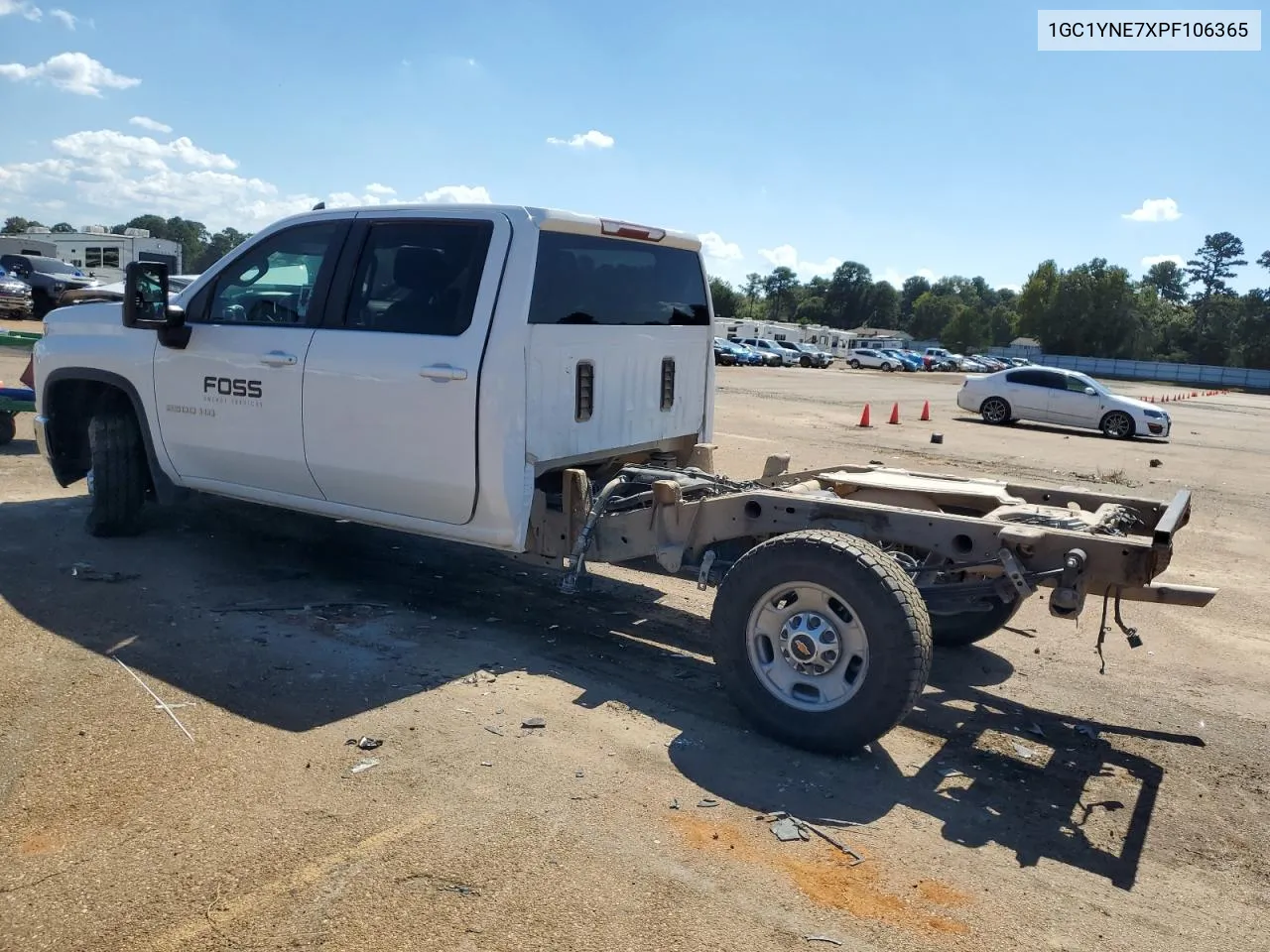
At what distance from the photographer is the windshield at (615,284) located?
5094 millimetres

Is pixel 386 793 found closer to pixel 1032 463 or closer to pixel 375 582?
pixel 375 582

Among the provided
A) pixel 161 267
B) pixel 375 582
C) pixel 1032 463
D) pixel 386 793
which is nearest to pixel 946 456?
pixel 1032 463

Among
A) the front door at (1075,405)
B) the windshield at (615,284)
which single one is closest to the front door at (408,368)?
the windshield at (615,284)

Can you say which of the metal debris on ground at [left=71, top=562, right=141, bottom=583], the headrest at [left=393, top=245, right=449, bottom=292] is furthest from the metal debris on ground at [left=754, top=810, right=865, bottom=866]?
the metal debris on ground at [left=71, top=562, right=141, bottom=583]

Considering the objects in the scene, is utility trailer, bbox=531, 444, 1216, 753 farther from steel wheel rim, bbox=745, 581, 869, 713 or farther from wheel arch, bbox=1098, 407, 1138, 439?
wheel arch, bbox=1098, 407, 1138, 439

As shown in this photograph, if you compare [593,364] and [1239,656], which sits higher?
[593,364]

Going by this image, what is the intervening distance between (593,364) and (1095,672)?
130 inches

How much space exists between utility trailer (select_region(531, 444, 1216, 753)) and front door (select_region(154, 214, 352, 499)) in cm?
156

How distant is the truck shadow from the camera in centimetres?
396

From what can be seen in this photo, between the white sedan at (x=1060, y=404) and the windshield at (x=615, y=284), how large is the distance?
1770 cm

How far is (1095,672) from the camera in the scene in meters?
5.69

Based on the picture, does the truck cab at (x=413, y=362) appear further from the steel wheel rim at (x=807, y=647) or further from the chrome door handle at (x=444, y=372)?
the steel wheel rim at (x=807, y=647)

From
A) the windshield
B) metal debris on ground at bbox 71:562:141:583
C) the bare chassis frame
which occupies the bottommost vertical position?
metal debris on ground at bbox 71:562:141:583

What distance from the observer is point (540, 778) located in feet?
12.7
